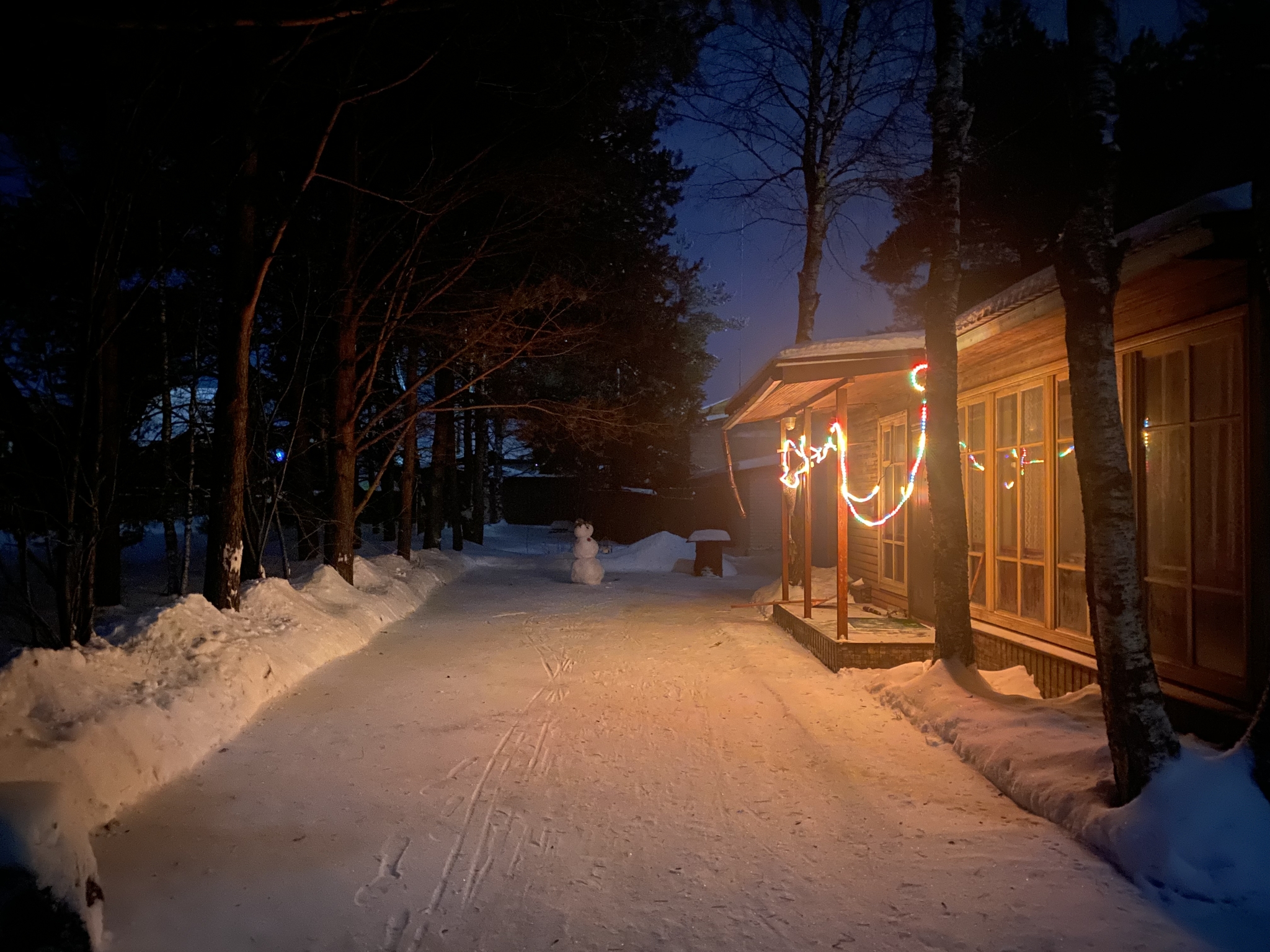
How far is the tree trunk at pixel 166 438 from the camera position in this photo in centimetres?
1059

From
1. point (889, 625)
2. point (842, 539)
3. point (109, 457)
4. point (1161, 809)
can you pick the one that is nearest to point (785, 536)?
point (889, 625)

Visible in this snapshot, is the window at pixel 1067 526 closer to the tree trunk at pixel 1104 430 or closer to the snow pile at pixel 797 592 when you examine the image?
the tree trunk at pixel 1104 430

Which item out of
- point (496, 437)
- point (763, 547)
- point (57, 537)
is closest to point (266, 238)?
point (57, 537)

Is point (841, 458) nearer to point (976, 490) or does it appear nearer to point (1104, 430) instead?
point (976, 490)

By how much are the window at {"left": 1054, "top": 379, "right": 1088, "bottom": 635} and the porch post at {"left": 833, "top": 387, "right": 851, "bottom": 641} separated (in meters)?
2.15

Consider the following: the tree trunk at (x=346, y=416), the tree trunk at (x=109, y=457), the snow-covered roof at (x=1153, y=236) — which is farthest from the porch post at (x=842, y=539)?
the tree trunk at (x=346, y=416)

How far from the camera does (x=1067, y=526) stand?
7617 mm

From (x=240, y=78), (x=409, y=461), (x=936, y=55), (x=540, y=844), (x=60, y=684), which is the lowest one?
(x=540, y=844)

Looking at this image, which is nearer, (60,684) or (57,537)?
(60,684)

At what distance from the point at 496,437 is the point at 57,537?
28685 mm

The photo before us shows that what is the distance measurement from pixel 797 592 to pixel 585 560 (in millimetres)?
5778

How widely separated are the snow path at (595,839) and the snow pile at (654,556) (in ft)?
52.2

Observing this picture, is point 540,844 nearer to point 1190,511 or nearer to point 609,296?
point 1190,511

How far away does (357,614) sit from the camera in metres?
10.7
